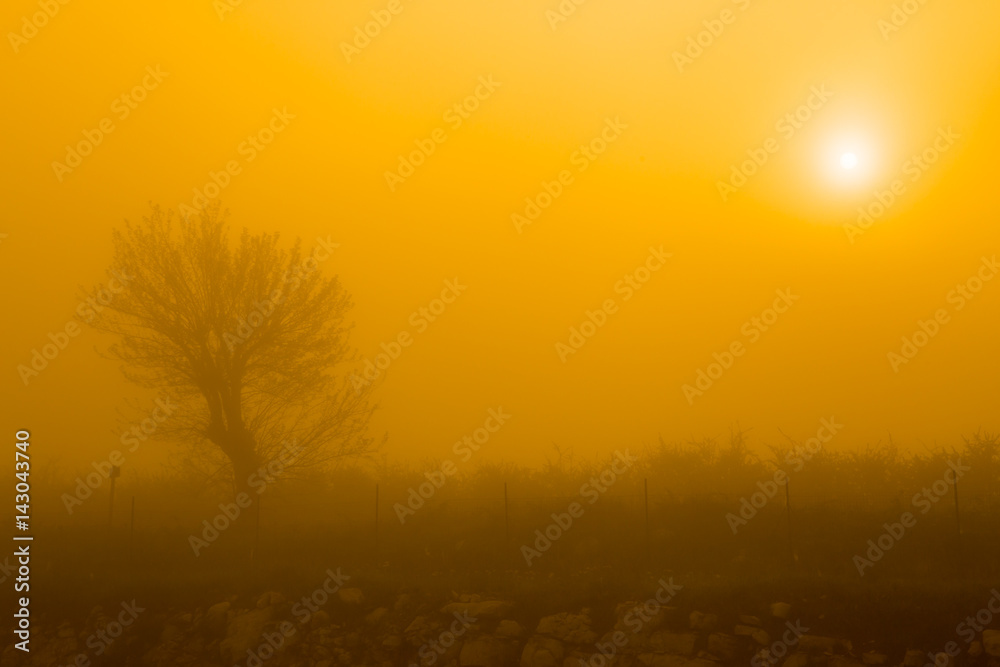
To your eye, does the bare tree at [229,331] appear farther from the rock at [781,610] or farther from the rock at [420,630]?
the rock at [781,610]

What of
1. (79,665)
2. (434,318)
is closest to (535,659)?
(79,665)

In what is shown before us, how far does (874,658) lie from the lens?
14461 mm

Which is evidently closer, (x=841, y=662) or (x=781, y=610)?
(x=841, y=662)

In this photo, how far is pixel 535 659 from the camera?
1587 cm

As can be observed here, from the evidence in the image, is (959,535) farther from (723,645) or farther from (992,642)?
(723,645)

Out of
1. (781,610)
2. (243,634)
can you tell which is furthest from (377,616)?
(781,610)

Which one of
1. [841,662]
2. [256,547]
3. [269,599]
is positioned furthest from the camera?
[256,547]

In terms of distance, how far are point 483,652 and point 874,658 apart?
7050mm

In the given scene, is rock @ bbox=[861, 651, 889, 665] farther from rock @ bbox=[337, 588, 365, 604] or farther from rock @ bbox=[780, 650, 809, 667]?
rock @ bbox=[337, 588, 365, 604]

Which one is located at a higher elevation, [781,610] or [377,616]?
[781,610]

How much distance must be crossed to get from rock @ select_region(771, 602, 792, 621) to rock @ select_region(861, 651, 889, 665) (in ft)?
5.27

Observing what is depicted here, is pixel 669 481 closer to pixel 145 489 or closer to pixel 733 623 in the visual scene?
pixel 733 623

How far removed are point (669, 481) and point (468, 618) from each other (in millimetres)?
11851

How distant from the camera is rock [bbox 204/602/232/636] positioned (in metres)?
18.4
